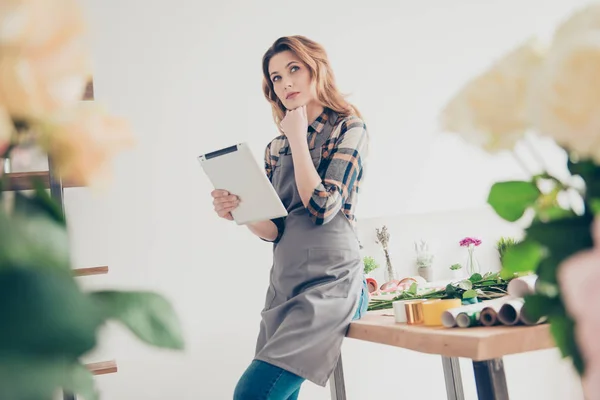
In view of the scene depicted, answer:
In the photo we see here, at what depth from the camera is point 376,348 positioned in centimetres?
283

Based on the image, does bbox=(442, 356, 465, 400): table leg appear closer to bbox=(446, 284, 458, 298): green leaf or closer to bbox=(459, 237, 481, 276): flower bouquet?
bbox=(446, 284, 458, 298): green leaf

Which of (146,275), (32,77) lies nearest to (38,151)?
(32,77)

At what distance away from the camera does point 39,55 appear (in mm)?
250

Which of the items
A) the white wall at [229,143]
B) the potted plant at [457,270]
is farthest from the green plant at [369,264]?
the potted plant at [457,270]

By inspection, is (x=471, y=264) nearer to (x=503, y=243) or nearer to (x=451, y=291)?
(x=503, y=243)

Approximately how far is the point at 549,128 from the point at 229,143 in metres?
2.53

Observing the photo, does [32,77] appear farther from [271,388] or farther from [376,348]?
[376,348]

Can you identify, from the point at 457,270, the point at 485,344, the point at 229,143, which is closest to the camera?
the point at 485,344

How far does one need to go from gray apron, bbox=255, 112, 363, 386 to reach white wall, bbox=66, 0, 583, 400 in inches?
40.1

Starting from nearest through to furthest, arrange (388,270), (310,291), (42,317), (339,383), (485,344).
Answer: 1. (42,317)
2. (485,344)
3. (310,291)
4. (339,383)
5. (388,270)

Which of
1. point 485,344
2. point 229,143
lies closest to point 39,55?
point 485,344

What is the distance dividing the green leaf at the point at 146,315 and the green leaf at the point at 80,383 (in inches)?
1.1

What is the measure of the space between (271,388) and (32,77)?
1.24m

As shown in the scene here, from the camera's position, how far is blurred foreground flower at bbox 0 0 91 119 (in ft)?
0.78
